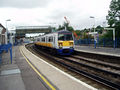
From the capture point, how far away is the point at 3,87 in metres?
5.88

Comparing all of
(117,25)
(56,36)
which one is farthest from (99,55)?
(117,25)

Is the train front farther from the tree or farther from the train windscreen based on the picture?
the tree

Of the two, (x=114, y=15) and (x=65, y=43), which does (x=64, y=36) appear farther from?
(x=114, y=15)

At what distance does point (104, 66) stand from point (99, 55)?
12.0ft

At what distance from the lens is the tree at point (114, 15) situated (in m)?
27.9

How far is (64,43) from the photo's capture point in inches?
659

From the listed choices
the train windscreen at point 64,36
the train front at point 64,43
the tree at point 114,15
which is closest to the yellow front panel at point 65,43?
the train front at point 64,43

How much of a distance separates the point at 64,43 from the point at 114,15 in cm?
1687

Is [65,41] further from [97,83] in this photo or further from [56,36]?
[97,83]

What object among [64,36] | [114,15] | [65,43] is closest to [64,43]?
[65,43]

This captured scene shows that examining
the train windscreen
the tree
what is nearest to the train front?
the train windscreen

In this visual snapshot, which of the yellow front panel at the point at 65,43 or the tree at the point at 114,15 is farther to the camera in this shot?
the tree at the point at 114,15

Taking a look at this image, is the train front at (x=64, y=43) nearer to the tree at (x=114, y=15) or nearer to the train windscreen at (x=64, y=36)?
the train windscreen at (x=64, y=36)

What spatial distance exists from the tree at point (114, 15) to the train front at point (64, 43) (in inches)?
568
